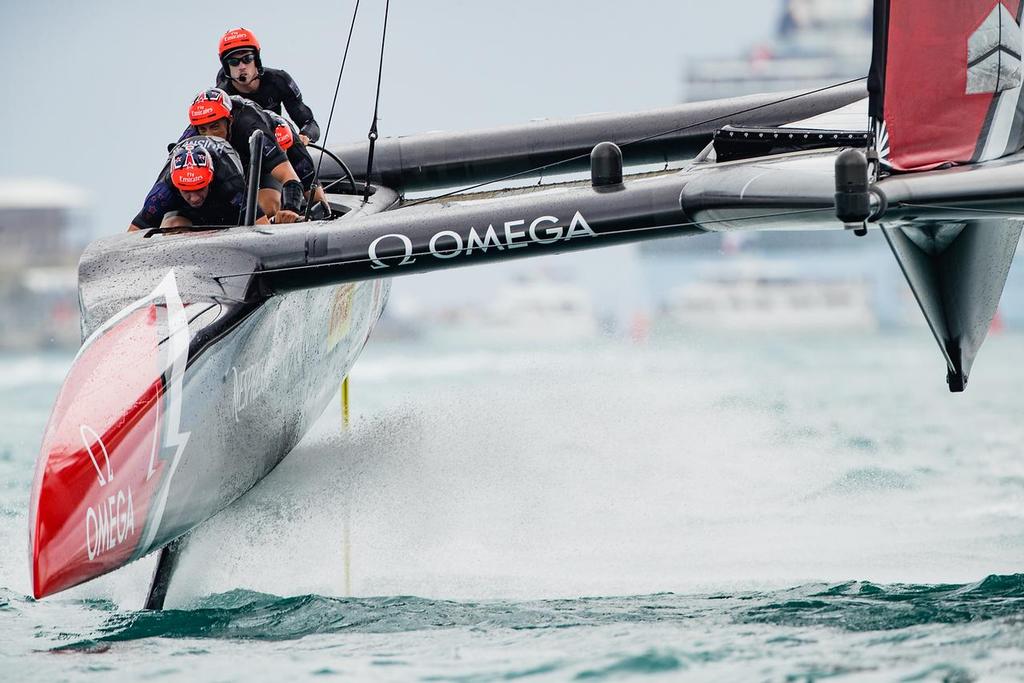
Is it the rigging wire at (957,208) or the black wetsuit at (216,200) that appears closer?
the rigging wire at (957,208)

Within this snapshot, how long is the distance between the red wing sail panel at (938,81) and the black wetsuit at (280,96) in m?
2.48

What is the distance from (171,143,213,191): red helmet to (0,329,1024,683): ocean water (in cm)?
104

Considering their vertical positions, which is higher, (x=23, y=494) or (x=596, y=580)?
(x=23, y=494)

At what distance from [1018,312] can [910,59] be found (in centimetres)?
3466

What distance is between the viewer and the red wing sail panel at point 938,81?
4.15 metres

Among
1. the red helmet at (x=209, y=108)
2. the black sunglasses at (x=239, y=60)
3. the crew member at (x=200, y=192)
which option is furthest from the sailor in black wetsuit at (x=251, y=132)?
the black sunglasses at (x=239, y=60)

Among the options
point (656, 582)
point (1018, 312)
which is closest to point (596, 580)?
point (656, 582)

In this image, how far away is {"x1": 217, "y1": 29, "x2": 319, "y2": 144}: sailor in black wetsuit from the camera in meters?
5.46

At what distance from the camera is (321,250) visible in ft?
13.5

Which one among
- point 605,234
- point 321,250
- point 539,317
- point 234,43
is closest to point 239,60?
point 234,43

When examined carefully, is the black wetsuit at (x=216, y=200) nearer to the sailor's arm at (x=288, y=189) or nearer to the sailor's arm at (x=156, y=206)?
the sailor's arm at (x=156, y=206)

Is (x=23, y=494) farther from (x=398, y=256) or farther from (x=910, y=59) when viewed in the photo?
(x=910, y=59)

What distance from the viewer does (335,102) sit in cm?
505

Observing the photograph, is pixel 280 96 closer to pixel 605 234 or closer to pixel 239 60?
pixel 239 60
